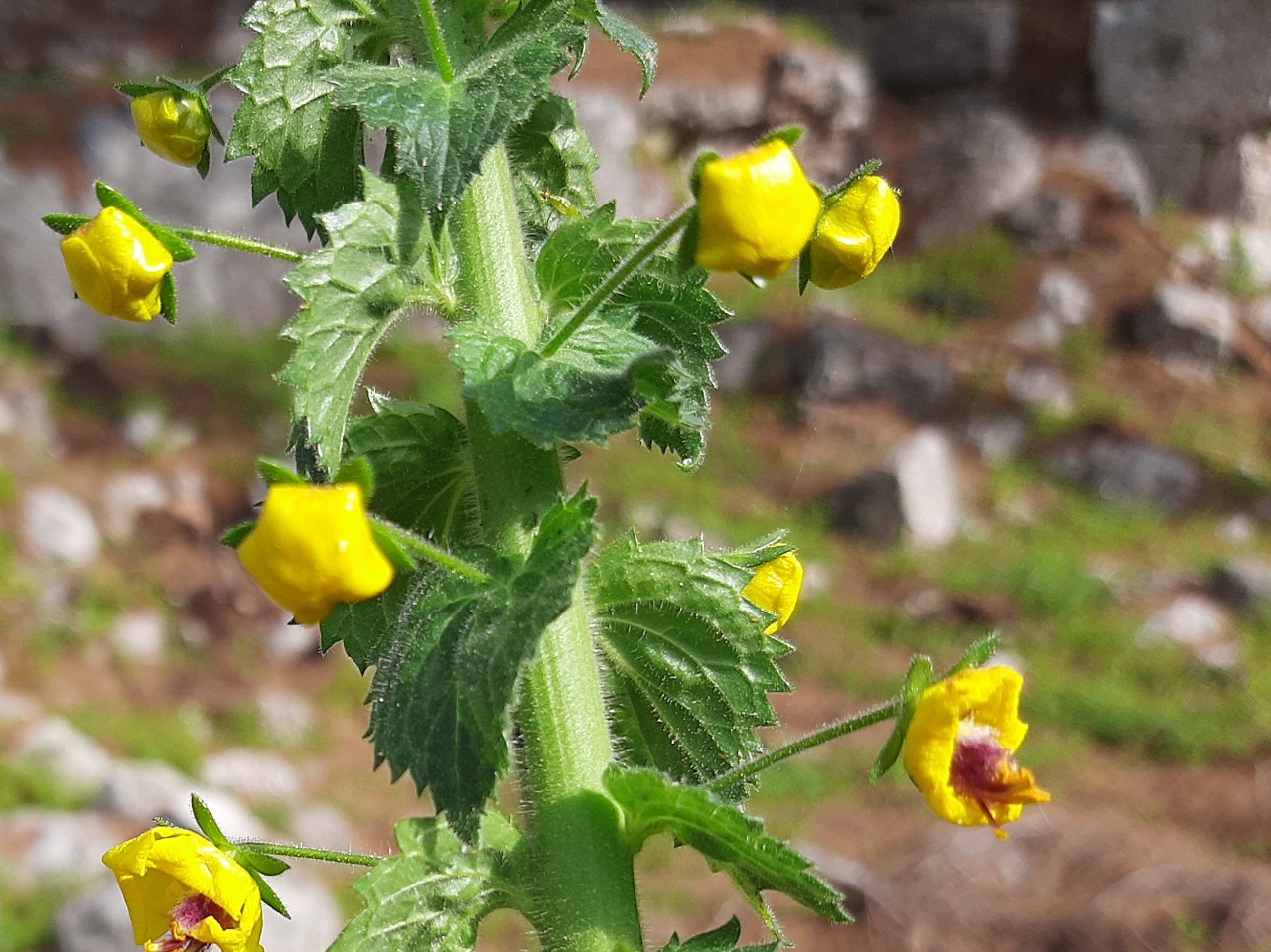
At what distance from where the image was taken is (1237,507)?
873 cm

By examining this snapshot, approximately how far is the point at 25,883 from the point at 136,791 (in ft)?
2.19

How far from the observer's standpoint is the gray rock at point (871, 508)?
8547 millimetres

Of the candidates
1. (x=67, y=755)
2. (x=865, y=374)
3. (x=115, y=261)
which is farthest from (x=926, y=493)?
(x=115, y=261)

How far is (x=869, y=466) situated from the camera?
9.23 meters

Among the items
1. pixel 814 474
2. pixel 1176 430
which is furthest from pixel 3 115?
pixel 1176 430

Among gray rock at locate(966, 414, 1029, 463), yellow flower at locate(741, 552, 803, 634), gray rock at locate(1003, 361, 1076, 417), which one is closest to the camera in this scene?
yellow flower at locate(741, 552, 803, 634)

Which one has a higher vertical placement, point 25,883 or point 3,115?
point 3,115

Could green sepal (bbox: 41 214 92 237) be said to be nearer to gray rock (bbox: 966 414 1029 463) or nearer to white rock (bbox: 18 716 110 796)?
white rock (bbox: 18 716 110 796)

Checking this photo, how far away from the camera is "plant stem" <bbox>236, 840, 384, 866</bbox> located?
1099mm

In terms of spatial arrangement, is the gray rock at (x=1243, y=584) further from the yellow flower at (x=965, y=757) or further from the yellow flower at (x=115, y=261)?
the yellow flower at (x=115, y=261)

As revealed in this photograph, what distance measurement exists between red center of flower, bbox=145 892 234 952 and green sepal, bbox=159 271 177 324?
19.9 inches

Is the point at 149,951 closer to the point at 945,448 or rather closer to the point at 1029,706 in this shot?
the point at 1029,706

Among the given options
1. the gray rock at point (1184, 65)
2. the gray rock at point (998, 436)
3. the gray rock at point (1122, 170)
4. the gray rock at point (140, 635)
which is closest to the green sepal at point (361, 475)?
the gray rock at point (140, 635)

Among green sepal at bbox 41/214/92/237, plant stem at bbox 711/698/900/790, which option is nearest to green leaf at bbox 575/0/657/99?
green sepal at bbox 41/214/92/237
